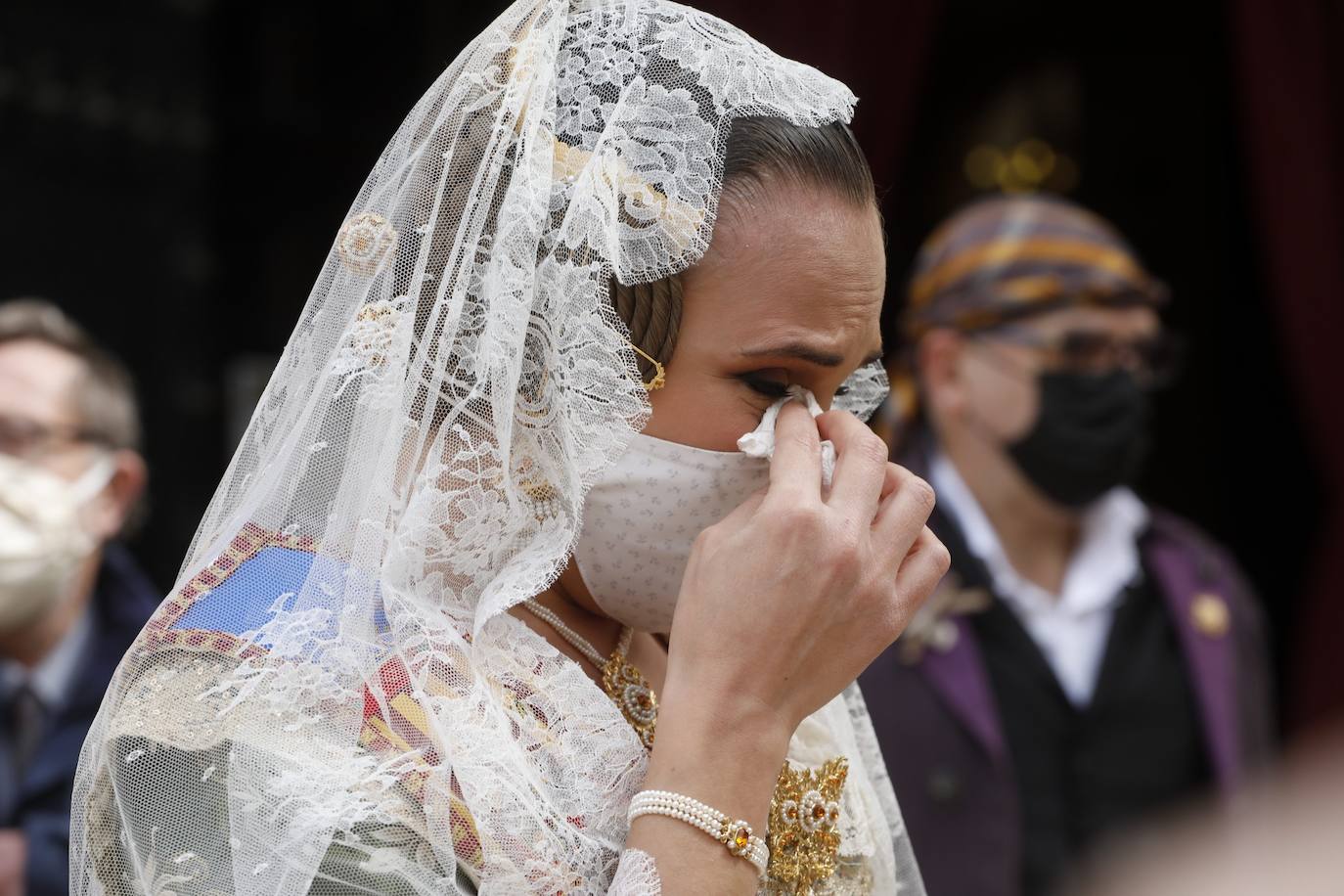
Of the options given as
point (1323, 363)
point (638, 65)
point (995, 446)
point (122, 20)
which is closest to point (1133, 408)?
point (995, 446)

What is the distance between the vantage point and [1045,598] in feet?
12.7

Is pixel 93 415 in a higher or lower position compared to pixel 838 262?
lower

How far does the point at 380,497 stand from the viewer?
1762mm

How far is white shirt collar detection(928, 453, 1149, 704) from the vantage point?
12.4 feet

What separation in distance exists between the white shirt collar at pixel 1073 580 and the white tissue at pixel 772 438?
1.93m

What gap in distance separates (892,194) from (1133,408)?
8.20 feet

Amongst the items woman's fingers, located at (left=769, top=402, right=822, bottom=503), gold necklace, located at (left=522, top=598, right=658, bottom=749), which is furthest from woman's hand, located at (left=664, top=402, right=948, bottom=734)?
gold necklace, located at (left=522, top=598, right=658, bottom=749)

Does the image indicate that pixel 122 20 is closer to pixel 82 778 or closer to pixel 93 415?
pixel 93 415

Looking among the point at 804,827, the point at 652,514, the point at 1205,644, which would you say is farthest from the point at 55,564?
the point at 1205,644

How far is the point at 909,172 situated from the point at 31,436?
168 inches

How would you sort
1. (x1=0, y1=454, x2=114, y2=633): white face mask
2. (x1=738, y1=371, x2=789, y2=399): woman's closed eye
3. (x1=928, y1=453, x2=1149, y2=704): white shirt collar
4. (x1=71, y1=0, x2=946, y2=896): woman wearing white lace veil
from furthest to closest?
1. (x1=928, y1=453, x2=1149, y2=704): white shirt collar
2. (x1=0, y1=454, x2=114, y2=633): white face mask
3. (x1=738, y1=371, x2=789, y2=399): woman's closed eye
4. (x1=71, y1=0, x2=946, y2=896): woman wearing white lace veil

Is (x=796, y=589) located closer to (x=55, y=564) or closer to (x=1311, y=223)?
(x=55, y=564)

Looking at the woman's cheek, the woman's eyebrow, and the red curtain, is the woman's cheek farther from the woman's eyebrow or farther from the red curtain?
the red curtain

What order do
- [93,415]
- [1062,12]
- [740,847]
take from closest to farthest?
1. [740,847]
2. [93,415]
3. [1062,12]
